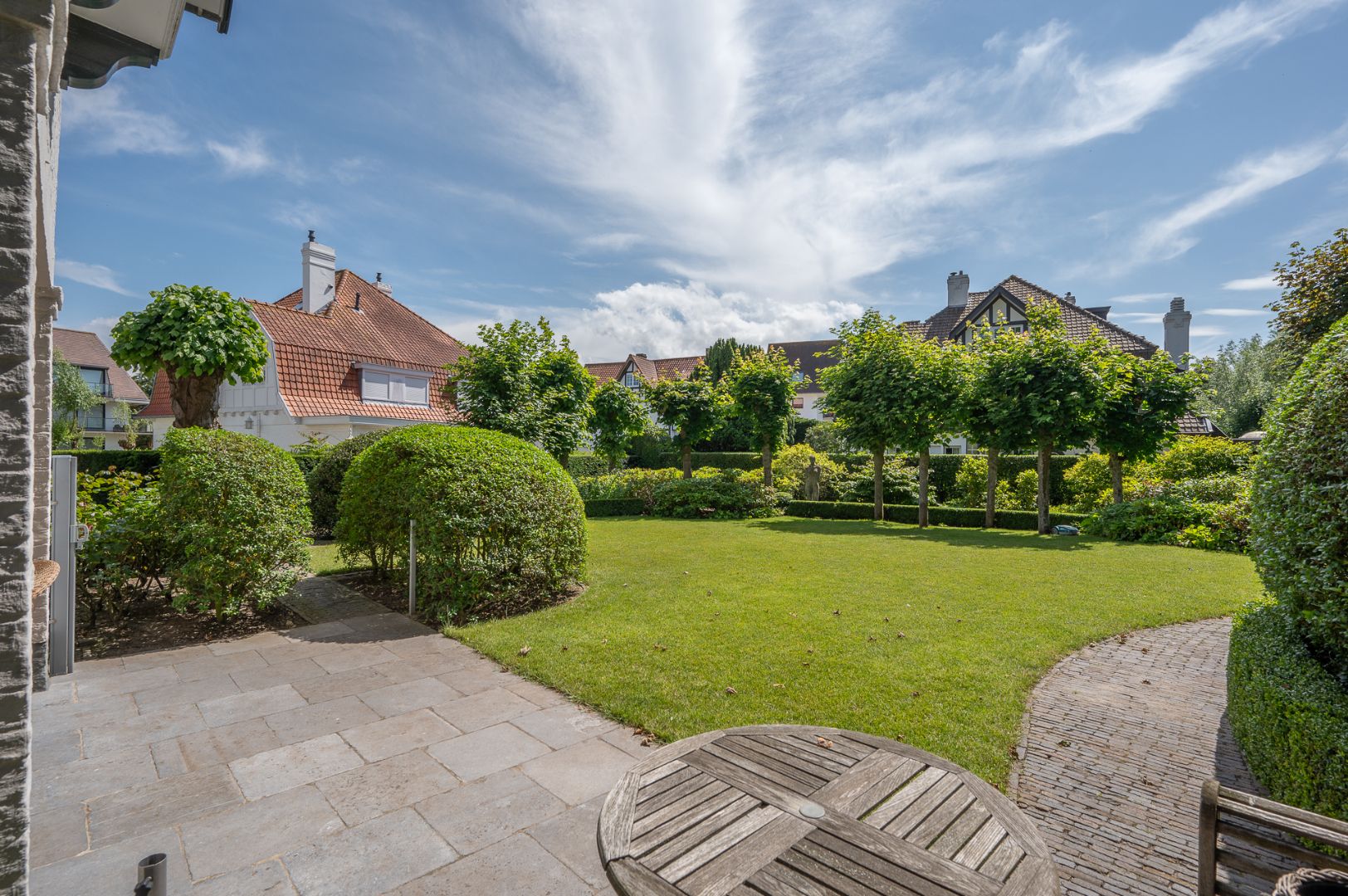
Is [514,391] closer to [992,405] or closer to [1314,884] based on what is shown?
[992,405]

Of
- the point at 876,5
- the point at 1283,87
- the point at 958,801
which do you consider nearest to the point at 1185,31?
the point at 1283,87

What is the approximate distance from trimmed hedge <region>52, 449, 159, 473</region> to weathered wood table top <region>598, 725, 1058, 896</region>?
12.8 metres

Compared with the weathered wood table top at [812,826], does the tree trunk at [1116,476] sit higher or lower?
higher

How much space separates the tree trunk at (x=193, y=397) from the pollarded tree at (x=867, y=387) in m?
14.8

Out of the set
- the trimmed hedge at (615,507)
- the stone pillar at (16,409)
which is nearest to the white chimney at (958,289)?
the trimmed hedge at (615,507)

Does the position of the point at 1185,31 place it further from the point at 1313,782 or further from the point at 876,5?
the point at 1313,782

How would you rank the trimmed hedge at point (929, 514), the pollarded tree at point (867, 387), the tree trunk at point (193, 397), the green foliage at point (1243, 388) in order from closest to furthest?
the tree trunk at point (193, 397), the trimmed hedge at point (929, 514), the pollarded tree at point (867, 387), the green foliage at point (1243, 388)

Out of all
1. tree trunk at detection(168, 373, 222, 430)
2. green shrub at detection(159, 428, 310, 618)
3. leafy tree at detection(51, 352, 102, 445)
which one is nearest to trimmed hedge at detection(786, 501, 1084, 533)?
green shrub at detection(159, 428, 310, 618)

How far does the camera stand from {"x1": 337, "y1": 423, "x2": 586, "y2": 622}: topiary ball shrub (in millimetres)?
6660

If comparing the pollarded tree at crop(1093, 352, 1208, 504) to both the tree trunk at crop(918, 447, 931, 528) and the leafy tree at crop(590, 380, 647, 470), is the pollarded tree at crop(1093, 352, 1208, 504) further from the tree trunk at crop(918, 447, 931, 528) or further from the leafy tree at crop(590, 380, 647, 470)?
the leafy tree at crop(590, 380, 647, 470)

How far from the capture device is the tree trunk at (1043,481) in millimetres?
14918

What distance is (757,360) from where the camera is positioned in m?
20.2

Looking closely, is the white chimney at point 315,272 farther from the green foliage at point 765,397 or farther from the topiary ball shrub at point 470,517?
the topiary ball shrub at point 470,517

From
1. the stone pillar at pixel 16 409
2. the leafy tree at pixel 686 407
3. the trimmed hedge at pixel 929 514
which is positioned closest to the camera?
the stone pillar at pixel 16 409
